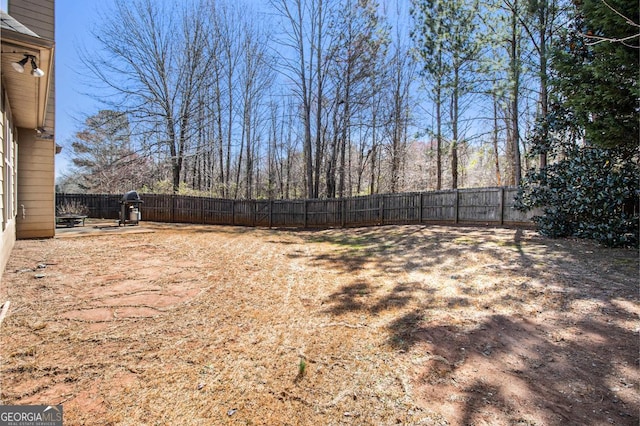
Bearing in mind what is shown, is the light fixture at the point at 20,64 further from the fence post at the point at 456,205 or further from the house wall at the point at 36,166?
the fence post at the point at 456,205

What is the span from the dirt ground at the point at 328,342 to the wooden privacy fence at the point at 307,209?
5897 mm

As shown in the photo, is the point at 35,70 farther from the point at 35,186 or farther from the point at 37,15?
the point at 37,15

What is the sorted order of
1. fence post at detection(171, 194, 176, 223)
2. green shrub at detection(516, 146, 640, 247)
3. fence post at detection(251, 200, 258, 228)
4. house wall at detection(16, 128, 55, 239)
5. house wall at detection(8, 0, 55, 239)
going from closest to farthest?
1. green shrub at detection(516, 146, 640, 247)
2. house wall at detection(8, 0, 55, 239)
3. house wall at detection(16, 128, 55, 239)
4. fence post at detection(171, 194, 176, 223)
5. fence post at detection(251, 200, 258, 228)

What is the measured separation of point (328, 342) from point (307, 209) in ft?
34.9

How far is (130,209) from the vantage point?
420 inches

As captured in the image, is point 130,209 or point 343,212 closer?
point 130,209

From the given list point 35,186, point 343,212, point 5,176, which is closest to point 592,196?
point 343,212

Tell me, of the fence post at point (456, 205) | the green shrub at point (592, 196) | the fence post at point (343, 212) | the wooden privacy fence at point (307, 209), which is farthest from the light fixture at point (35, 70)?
the fence post at point (456, 205)

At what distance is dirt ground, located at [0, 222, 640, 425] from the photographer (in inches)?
68.6

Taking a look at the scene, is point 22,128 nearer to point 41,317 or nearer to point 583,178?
point 41,317

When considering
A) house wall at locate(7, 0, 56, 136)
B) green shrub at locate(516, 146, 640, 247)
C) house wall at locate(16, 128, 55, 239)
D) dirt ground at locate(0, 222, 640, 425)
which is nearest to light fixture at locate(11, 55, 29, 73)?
dirt ground at locate(0, 222, 640, 425)

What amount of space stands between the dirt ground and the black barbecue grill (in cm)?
559

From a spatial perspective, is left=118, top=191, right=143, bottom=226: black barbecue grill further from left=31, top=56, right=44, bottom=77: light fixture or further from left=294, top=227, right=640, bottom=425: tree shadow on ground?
left=294, top=227, right=640, bottom=425: tree shadow on ground

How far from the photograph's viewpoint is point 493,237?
696cm
